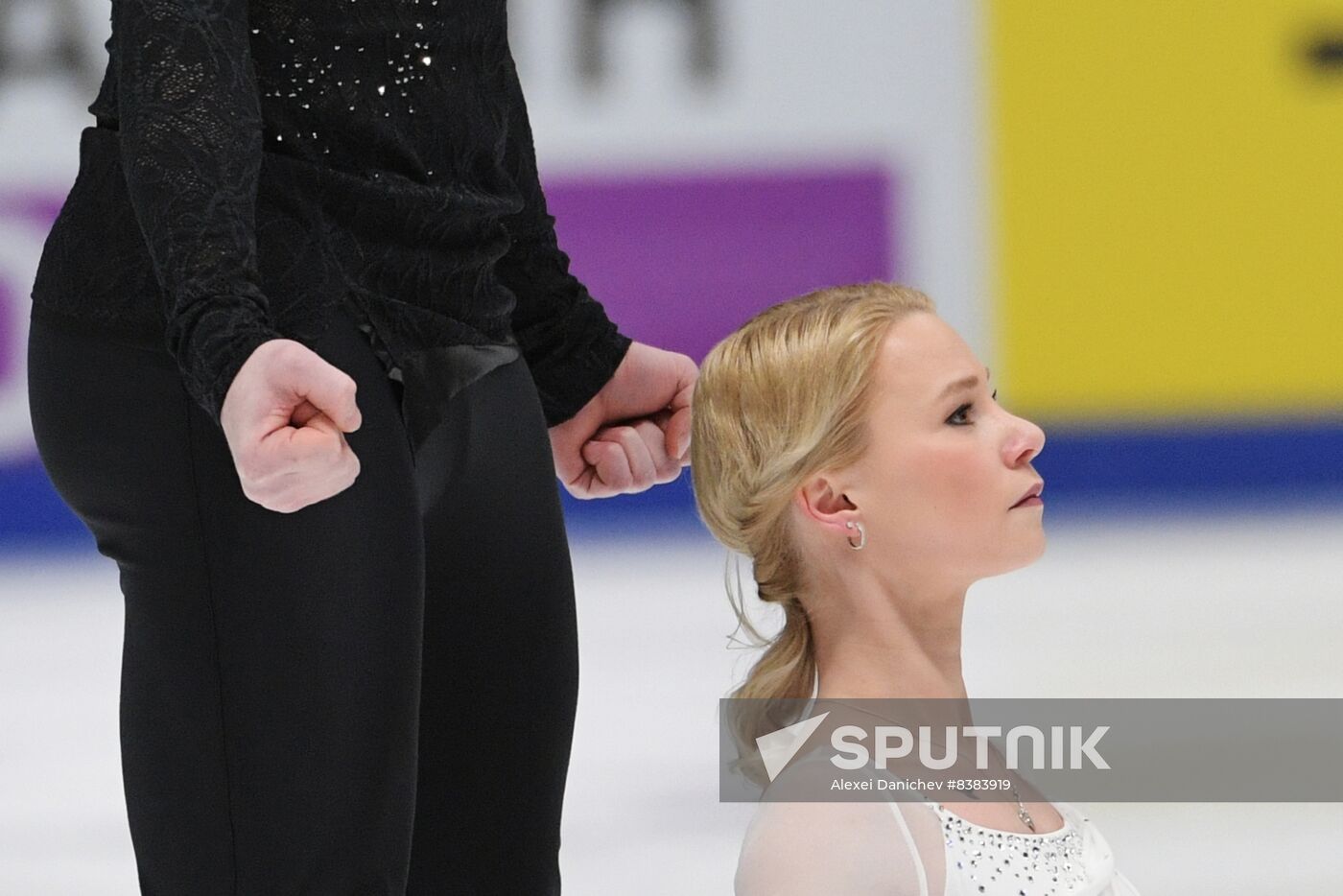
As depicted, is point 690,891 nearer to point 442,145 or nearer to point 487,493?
point 487,493

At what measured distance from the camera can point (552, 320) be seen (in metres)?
1.42

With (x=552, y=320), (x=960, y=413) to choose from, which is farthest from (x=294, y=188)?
(x=960, y=413)

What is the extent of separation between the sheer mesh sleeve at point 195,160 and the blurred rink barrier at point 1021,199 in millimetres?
3275

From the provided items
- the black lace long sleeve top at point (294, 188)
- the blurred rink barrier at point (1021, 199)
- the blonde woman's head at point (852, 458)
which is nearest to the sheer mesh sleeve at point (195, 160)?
the black lace long sleeve top at point (294, 188)

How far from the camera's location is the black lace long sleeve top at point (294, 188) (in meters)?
1.02

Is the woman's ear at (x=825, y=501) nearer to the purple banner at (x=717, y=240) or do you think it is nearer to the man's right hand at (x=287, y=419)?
the man's right hand at (x=287, y=419)

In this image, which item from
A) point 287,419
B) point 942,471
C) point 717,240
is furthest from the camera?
point 717,240

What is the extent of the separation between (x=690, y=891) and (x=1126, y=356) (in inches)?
112

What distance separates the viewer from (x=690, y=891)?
1998 millimetres

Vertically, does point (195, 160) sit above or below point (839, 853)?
above

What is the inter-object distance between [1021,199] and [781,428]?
3.44m

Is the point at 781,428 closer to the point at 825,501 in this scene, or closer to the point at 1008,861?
the point at 825,501

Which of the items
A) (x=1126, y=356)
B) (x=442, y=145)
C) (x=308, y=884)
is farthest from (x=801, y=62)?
(x=308, y=884)

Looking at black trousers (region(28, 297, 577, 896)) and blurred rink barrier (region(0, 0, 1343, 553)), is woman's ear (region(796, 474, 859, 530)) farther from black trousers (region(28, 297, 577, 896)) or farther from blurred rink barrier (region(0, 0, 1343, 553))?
blurred rink barrier (region(0, 0, 1343, 553))
